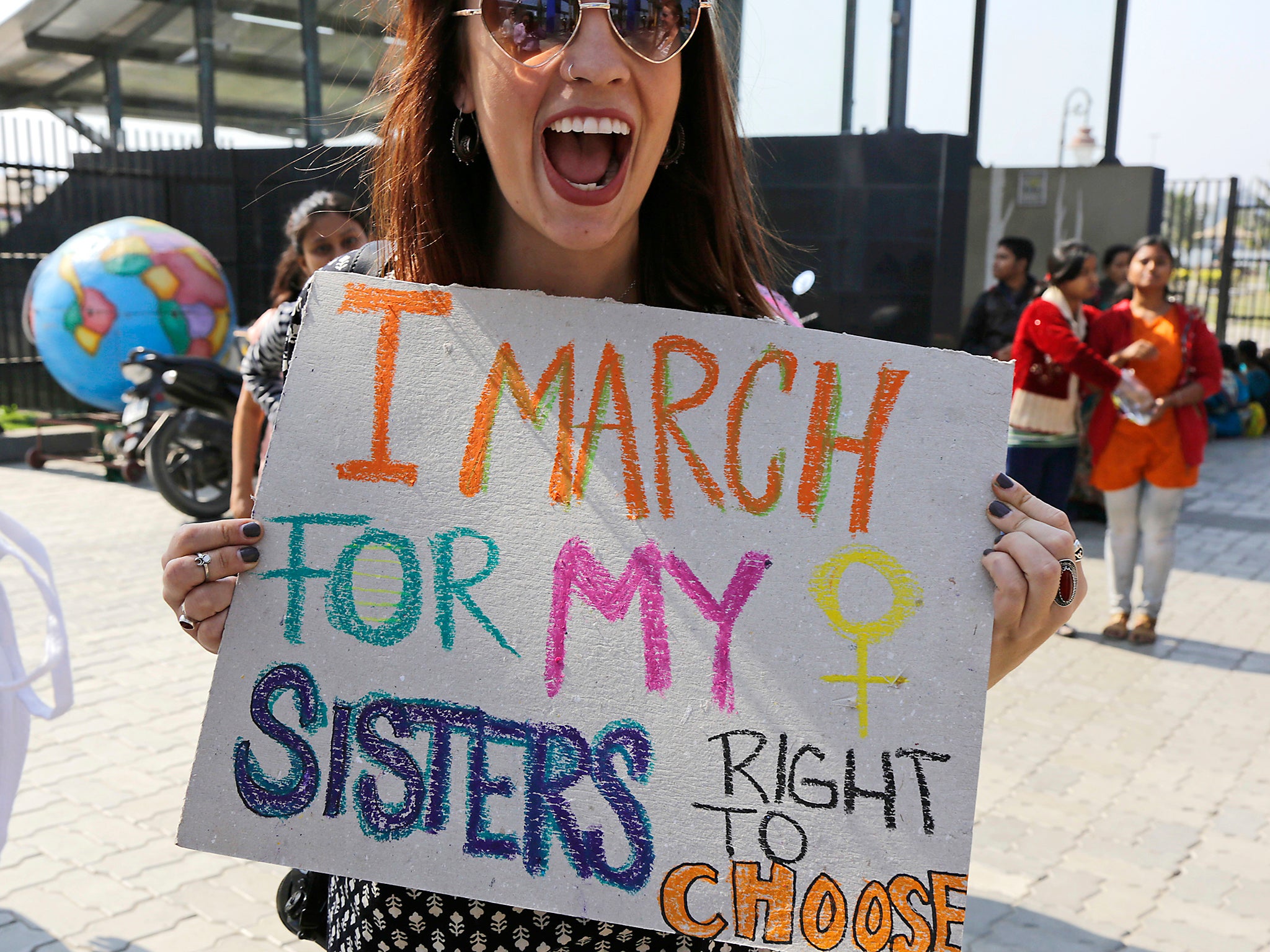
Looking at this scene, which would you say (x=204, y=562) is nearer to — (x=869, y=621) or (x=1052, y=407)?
(x=869, y=621)

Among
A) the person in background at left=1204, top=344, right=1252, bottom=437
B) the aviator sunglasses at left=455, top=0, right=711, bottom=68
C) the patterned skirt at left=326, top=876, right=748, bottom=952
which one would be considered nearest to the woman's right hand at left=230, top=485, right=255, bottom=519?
the patterned skirt at left=326, top=876, right=748, bottom=952

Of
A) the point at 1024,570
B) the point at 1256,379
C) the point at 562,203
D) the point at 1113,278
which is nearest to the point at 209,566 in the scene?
the point at 562,203

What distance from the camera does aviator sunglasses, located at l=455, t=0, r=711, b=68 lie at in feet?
4.30

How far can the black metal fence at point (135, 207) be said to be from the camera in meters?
10.7

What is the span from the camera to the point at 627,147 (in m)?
1.35

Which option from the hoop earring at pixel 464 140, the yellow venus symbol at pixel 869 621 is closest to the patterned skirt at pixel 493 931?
the yellow venus symbol at pixel 869 621

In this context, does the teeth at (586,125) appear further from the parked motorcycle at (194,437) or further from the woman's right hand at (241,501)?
the parked motorcycle at (194,437)

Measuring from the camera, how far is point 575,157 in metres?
1.34

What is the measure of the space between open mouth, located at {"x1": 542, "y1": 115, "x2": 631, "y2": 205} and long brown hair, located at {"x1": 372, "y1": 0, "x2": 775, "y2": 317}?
18cm

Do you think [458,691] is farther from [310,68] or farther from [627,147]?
[310,68]

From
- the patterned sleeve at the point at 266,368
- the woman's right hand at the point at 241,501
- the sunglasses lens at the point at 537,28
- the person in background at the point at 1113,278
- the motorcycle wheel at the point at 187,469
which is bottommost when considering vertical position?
the motorcycle wheel at the point at 187,469

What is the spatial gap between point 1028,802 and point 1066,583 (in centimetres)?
287

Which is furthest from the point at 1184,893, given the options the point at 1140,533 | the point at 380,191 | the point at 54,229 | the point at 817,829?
the point at 54,229

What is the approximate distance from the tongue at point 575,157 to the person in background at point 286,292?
9.48 ft
